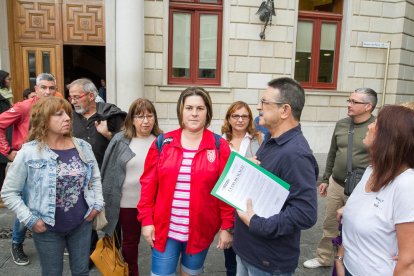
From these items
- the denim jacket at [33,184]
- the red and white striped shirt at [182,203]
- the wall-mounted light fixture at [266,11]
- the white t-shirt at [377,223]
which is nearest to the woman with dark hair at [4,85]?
the denim jacket at [33,184]

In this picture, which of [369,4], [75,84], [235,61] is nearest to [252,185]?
[75,84]

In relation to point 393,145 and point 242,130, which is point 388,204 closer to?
point 393,145

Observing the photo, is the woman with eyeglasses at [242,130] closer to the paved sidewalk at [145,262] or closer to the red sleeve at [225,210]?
the red sleeve at [225,210]

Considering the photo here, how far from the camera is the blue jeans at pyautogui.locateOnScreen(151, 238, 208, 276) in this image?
2316 millimetres

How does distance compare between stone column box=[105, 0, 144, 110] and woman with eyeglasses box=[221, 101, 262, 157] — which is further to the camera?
stone column box=[105, 0, 144, 110]

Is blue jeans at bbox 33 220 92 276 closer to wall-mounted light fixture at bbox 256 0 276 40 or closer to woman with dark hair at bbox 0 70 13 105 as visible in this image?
woman with dark hair at bbox 0 70 13 105

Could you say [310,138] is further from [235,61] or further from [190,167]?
[190,167]

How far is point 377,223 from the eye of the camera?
1.60 metres

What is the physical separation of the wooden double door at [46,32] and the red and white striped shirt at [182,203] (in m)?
6.74

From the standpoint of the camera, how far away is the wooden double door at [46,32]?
24.8ft

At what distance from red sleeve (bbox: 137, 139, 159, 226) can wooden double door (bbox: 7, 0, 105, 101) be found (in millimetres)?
6491

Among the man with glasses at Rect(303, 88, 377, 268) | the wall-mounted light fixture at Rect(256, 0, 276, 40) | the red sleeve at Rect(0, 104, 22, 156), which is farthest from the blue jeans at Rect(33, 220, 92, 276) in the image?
the wall-mounted light fixture at Rect(256, 0, 276, 40)

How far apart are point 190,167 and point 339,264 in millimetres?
1113

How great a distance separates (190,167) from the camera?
2242 mm
